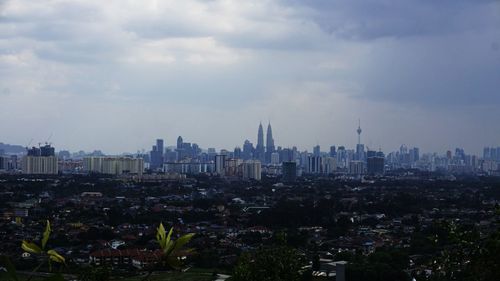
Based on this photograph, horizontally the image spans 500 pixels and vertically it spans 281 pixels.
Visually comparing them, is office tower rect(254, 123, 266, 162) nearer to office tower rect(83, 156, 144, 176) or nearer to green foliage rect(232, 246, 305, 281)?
office tower rect(83, 156, 144, 176)

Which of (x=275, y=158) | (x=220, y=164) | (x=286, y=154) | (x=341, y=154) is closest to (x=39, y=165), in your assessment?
(x=220, y=164)

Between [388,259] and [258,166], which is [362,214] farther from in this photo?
[258,166]

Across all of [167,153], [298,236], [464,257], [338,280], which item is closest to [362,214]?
[298,236]

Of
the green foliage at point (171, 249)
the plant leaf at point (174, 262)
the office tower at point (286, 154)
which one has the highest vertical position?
the office tower at point (286, 154)

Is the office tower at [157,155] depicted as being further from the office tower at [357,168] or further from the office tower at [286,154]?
the office tower at [357,168]

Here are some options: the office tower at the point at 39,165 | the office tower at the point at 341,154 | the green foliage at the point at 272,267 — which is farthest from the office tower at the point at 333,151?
the green foliage at the point at 272,267
